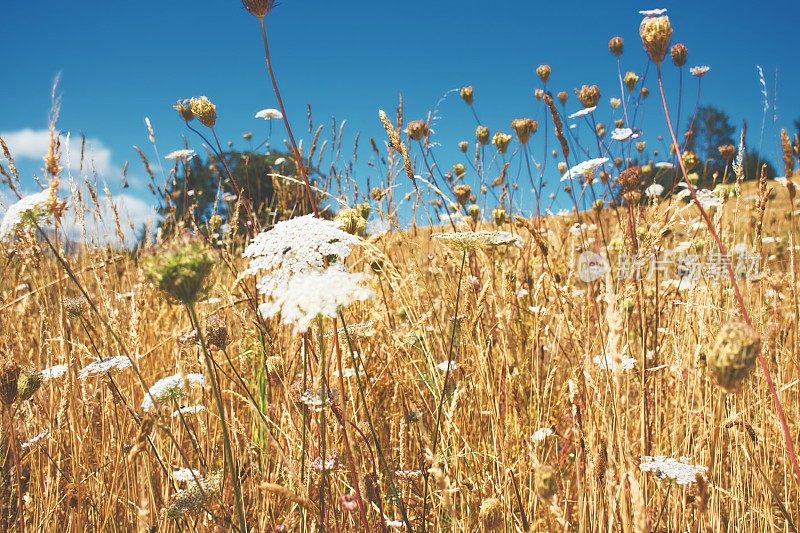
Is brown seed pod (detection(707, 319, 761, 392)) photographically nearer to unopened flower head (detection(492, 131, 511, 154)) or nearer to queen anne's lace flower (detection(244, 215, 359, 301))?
queen anne's lace flower (detection(244, 215, 359, 301))

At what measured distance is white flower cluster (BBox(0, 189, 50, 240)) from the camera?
1.27 m

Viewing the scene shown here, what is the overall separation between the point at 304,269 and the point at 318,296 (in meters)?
0.23

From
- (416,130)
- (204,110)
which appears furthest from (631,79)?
(204,110)

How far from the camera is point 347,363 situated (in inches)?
84.1

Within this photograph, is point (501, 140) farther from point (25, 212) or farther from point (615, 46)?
point (25, 212)

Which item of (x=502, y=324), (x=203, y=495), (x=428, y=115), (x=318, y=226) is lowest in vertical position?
(x=203, y=495)

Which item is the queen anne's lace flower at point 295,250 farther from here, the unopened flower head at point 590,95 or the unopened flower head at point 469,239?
the unopened flower head at point 590,95

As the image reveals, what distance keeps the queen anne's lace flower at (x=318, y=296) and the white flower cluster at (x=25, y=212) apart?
780 mm

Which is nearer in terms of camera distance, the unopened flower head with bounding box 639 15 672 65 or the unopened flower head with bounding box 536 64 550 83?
the unopened flower head with bounding box 639 15 672 65

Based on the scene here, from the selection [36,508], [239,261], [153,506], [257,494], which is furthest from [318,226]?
[239,261]

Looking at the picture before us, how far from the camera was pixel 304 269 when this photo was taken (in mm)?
1062

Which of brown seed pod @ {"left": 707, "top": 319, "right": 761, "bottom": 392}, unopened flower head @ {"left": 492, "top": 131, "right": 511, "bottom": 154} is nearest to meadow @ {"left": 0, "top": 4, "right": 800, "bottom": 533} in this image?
brown seed pod @ {"left": 707, "top": 319, "right": 761, "bottom": 392}

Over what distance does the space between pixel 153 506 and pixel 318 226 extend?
0.99 metres

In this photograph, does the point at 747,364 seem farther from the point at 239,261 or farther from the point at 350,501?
the point at 239,261
